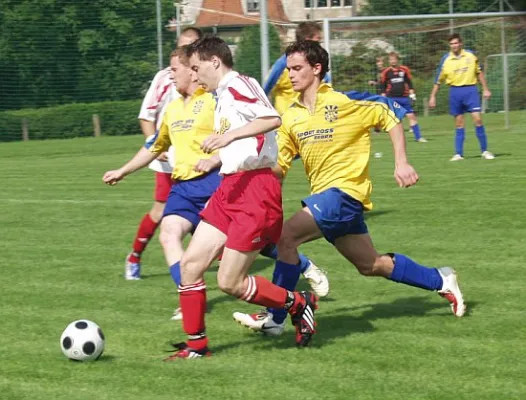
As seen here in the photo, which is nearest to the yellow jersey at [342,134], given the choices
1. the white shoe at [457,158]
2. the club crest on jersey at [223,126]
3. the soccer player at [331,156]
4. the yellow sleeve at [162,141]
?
the soccer player at [331,156]

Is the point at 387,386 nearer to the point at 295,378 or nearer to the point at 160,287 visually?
the point at 295,378

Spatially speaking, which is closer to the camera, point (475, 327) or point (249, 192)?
point (249, 192)

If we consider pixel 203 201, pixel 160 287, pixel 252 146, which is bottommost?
pixel 160 287

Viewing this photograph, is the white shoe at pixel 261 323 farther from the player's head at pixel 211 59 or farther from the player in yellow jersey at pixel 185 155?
the player's head at pixel 211 59

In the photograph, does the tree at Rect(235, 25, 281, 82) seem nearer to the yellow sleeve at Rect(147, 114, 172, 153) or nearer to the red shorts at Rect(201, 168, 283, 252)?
the yellow sleeve at Rect(147, 114, 172, 153)

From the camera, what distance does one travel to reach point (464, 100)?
18.7 metres

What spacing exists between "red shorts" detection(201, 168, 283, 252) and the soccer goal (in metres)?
17.7

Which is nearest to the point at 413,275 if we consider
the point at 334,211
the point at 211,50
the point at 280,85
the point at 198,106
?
the point at 334,211

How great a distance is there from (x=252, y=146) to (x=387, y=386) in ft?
5.21

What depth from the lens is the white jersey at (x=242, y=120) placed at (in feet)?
19.8

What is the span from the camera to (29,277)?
9391mm

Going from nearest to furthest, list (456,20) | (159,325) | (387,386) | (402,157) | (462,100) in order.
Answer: (387,386)
(402,157)
(159,325)
(462,100)
(456,20)

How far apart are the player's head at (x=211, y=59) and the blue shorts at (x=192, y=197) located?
1.70m

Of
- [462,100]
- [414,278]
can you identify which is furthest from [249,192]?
[462,100]
